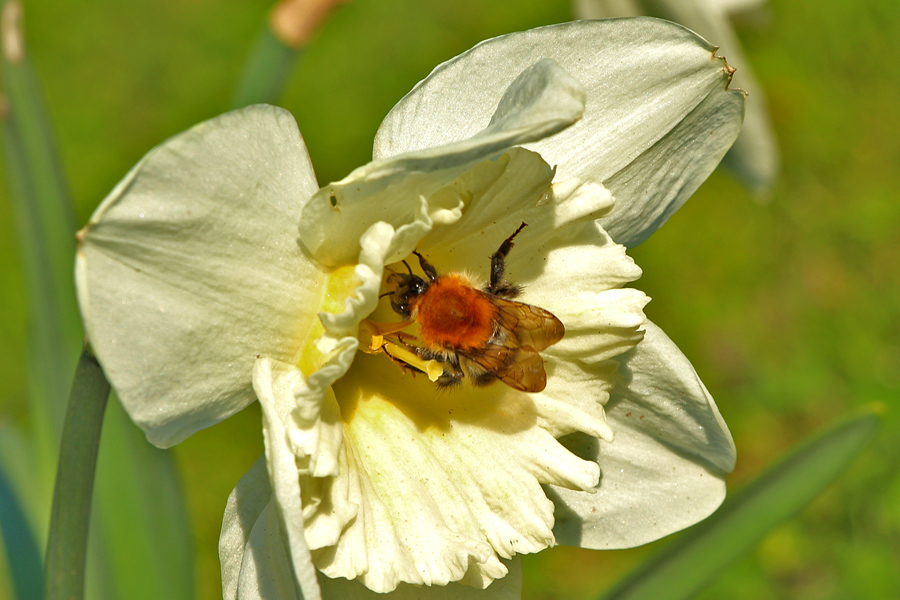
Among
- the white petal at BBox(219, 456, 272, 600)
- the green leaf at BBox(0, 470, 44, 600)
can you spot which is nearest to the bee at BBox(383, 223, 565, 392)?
the white petal at BBox(219, 456, 272, 600)

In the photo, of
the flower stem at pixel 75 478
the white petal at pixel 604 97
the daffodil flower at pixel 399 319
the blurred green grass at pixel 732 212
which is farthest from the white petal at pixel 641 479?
the blurred green grass at pixel 732 212

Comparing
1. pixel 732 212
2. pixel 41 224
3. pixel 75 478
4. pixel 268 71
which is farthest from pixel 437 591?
pixel 732 212

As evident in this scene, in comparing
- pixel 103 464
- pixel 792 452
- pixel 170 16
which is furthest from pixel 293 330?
pixel 170 16

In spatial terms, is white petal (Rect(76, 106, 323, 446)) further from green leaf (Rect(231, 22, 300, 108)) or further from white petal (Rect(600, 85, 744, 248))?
green leaf (Rect(231, 22, 300, 108))

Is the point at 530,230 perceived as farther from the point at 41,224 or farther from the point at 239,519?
the point at 41,224

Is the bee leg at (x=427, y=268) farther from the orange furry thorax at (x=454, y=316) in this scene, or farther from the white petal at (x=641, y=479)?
the white petal at (x=641, y=479)

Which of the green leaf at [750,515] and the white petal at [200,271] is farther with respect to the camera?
the green leaf at [750,515]
